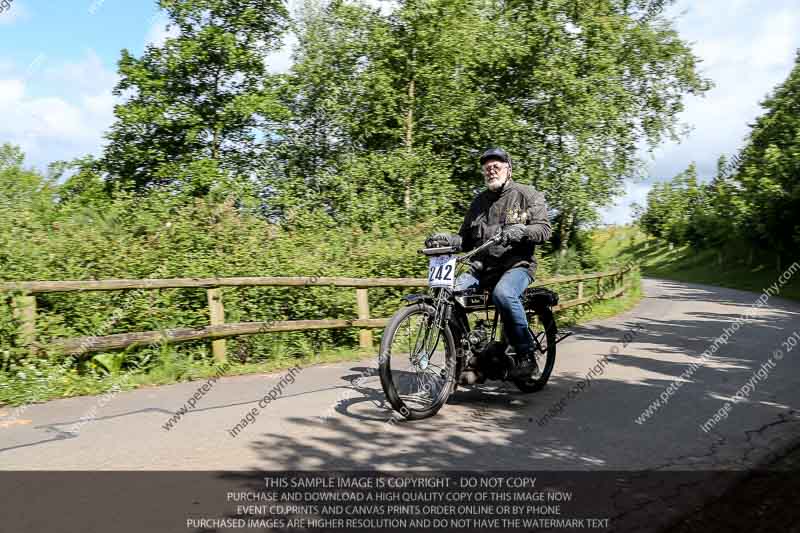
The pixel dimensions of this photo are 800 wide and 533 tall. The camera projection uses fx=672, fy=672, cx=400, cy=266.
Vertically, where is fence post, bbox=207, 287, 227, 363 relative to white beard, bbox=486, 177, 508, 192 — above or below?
below

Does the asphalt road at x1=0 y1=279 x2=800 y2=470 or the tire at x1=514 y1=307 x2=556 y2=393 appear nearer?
the asphalt road at x1=0 y1=279 x2=800 y2=470

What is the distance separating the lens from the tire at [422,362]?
5.25m

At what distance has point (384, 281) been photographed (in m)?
10.2

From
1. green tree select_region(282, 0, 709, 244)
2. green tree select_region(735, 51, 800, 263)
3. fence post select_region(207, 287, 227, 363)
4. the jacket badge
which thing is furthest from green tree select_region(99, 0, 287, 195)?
green tree select_region(735, 51, 800, 263)

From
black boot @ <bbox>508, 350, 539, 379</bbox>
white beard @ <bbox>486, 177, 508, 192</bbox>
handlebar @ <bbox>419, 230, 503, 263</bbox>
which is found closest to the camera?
handlebar @ <bbox>419, 230, 503, 263</bbox>

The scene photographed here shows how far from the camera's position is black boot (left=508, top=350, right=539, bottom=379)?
6105 mm

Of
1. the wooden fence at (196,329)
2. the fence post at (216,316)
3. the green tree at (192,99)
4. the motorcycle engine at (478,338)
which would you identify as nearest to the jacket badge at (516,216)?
the motorcycle engine at (478,338)

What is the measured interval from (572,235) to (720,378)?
79.1 feet

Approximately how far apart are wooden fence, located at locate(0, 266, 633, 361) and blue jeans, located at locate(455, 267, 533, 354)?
3.39 meters

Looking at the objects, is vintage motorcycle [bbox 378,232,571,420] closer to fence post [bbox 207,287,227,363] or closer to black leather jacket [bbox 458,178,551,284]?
black leather jacket [bbox 458,178,551,284]

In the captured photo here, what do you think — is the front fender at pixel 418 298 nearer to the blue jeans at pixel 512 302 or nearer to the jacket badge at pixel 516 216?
the blue jeans at pixel 512 302

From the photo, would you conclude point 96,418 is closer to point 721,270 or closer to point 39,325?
point 39,325

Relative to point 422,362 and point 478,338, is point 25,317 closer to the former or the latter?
point 422,362

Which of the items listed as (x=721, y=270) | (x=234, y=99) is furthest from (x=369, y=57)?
(x=721, y=270)
